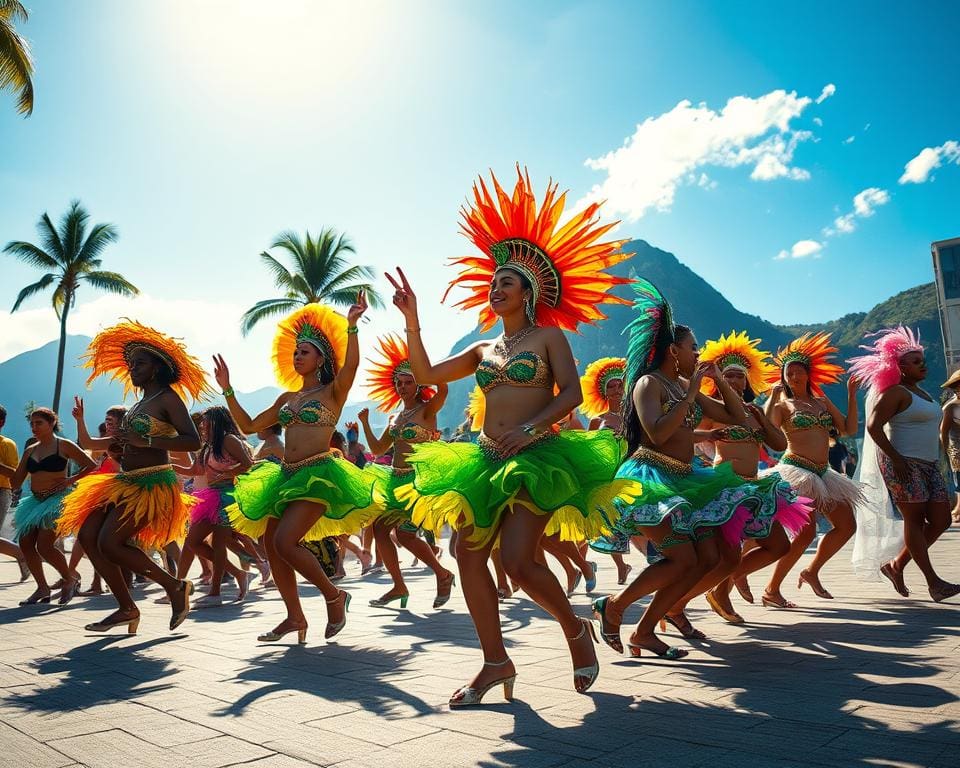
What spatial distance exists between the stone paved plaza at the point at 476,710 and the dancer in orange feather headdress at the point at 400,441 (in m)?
1.23

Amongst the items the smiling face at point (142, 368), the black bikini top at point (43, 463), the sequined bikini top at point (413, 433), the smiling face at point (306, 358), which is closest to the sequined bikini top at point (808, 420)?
the sequined bikini top at point (413, 433)

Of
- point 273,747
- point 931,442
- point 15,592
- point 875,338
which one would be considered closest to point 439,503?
point 273,747

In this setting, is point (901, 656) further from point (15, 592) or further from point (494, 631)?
point (15, 592)

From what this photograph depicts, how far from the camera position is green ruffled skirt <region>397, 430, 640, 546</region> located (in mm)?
3770

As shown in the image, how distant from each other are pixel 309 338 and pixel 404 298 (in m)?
2.22

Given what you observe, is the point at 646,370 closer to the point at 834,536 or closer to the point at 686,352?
the point at 686,352

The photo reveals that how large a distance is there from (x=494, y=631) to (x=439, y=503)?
27.0 inches

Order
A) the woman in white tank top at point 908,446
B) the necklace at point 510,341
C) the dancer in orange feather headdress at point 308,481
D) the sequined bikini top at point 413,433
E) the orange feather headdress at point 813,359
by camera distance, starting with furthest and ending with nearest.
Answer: the sequined bikini top at point 413,433, the orange feather headdress at point 813,359, the woman in white tank top at point 908,446, the dancer in orange feather headdress at point 308,481, the necklace at point 510,341

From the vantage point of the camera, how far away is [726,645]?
5109mm

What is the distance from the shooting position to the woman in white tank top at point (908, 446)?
270 inches

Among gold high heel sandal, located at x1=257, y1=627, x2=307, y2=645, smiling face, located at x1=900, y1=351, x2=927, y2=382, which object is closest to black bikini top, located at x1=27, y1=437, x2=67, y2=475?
gold high heel sandal, located at x1=257, y1=627, x2=307, y2=645

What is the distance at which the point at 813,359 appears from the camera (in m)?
7.96

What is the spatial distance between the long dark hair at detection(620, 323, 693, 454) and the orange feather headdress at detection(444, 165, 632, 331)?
2.25 ft

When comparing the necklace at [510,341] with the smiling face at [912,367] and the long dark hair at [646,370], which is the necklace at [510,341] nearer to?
the long dark hair at [646,370]
